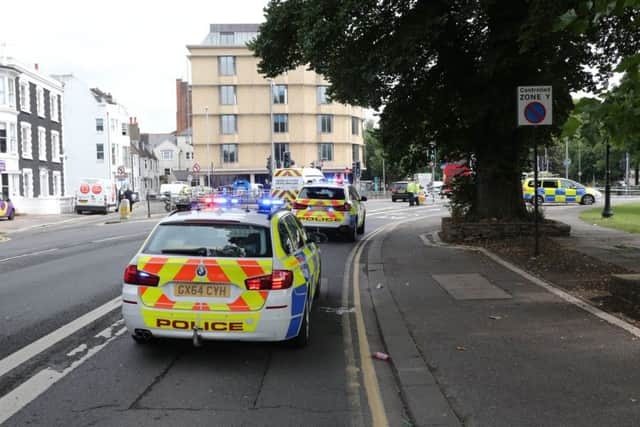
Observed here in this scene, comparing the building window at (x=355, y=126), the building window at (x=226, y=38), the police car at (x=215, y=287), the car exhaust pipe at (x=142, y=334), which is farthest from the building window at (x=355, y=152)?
the car exhaust pipe at (x=142, y=334)

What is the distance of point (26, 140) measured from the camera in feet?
139

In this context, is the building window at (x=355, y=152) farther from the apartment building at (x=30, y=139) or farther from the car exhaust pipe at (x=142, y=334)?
the car exhaust pipe at (x=142, y=334)

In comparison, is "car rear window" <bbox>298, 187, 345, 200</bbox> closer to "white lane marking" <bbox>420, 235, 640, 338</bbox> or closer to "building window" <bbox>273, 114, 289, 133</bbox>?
"white lane marking" <bbox>420, 235, 640, 338</bbox>

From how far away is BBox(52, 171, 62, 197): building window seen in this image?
4822 cm

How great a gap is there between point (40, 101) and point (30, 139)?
12.1ft

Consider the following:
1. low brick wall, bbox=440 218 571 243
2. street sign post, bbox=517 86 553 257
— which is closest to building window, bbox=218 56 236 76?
low brick wall, bbox=440 218 571 243

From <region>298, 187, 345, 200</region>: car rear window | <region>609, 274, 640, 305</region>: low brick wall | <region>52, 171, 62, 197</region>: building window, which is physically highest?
<region>52, 171, 62, 197</region>: building window

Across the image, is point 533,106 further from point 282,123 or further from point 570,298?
point 282,123

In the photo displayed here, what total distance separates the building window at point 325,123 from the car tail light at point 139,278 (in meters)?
66.4

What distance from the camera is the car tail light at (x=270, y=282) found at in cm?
592

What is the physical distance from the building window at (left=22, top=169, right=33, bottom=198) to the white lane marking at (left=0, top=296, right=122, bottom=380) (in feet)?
122

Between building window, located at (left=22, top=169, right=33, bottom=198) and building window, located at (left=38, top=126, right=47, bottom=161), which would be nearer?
building window, located at (left=22, top=169, right=33, bottom=198)

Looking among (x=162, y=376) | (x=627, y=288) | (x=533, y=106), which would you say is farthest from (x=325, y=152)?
(x=162, y=376)

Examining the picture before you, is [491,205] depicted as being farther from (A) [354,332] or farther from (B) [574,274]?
(A) [354,332]
